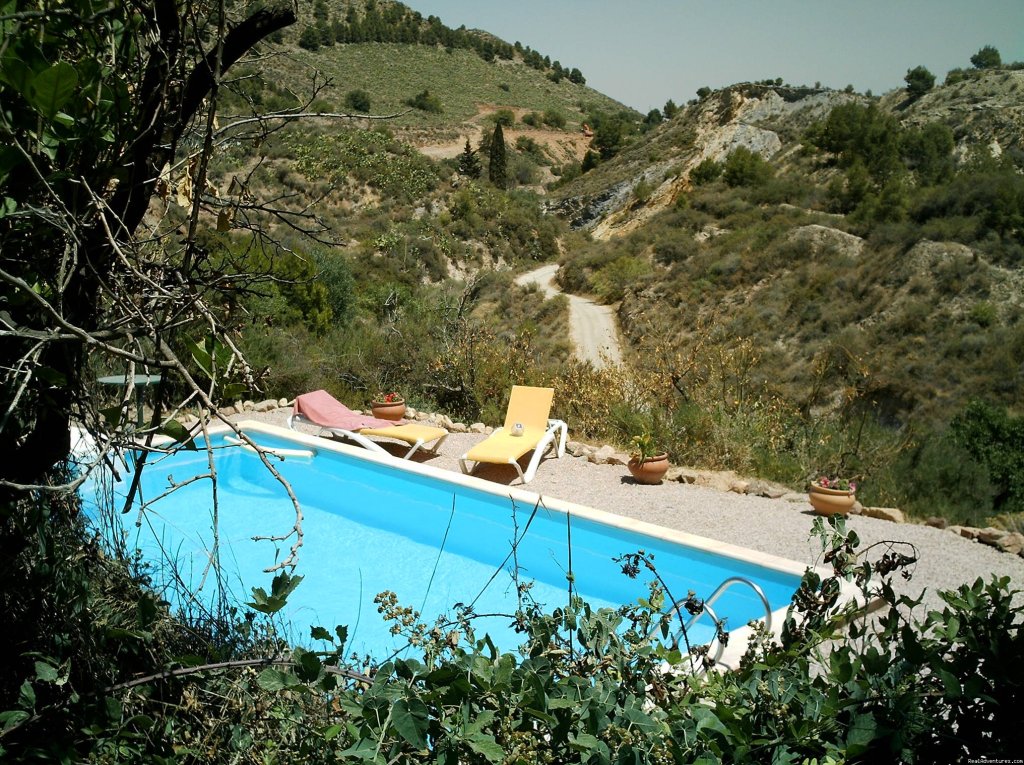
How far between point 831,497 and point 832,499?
0.05 feet

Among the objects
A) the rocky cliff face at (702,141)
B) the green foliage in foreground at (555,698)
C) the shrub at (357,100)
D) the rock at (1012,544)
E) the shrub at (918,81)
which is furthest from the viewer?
the shrub at (357,100)

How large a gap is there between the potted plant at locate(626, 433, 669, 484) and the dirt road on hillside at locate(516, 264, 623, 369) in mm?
8880

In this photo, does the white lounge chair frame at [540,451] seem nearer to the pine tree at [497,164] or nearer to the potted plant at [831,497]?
the potted plant at [831,497]

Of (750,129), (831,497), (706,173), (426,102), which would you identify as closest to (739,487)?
(831,497)

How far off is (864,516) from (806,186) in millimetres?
19252

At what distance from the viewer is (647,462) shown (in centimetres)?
673

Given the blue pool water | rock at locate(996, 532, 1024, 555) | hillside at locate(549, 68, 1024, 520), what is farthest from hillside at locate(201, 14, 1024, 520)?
the blue pool water

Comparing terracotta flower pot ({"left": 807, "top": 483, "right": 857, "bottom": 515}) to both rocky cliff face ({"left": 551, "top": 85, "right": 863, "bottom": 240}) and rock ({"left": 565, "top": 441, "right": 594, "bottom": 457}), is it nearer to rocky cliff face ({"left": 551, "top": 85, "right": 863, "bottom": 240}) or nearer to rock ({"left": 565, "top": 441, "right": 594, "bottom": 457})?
rock ({"left": 565, "top": 441, "right": 594, "bottom": 457})

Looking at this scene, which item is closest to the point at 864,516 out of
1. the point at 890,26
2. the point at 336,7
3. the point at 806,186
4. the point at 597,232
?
the point at 890,26

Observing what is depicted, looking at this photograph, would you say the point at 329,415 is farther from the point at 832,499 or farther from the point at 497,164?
the point at 497,164

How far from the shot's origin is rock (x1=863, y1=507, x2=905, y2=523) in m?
5.95

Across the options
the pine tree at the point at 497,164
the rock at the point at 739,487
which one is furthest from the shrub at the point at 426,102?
the rock at the point at 739,487

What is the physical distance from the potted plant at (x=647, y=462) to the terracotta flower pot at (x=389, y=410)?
9.42 ft

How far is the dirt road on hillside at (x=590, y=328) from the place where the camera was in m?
17.0
